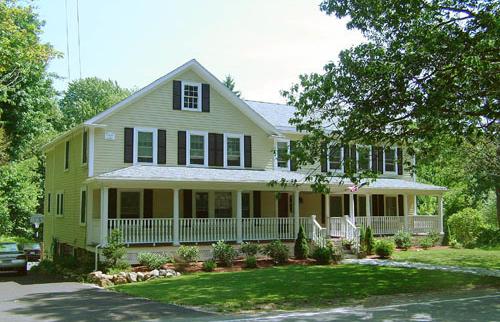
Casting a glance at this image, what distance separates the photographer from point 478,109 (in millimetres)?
17000

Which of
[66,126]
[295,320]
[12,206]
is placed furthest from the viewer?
[66,126]

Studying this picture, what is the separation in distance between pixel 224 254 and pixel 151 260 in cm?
300

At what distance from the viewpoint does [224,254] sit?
70.7 feet

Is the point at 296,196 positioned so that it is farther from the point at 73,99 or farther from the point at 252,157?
the point at 73,99

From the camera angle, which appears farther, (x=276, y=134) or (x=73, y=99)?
(x=73, y=99)

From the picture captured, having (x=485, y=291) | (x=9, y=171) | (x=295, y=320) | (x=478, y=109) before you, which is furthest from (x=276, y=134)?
(x=9, y=171)

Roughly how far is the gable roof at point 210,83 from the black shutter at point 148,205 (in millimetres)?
4032

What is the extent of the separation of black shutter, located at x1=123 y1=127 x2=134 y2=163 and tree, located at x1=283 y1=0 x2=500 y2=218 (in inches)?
360

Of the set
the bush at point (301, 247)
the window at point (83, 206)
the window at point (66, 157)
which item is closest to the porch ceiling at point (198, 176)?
the bush at point (301, 247)

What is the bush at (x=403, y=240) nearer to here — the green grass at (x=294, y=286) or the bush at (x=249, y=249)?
the green grass at (x=294, y=286)

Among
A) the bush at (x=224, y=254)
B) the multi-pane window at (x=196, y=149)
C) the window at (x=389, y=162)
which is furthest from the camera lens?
the window at (x=389, y=162)

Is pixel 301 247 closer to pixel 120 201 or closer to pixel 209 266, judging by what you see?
pixel 209 266

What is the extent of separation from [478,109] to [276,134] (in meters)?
11.7

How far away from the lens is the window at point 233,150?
26.1 m
